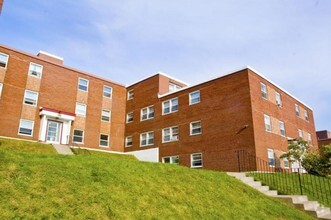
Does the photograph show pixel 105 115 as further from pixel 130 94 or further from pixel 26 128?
pixel 26 128

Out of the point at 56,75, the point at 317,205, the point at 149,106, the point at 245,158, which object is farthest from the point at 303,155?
the point at 56,75

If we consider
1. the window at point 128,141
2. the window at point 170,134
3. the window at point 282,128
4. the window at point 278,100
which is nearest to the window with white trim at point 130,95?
the window at point 128,141

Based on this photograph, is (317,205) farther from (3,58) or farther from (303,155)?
(3,58)

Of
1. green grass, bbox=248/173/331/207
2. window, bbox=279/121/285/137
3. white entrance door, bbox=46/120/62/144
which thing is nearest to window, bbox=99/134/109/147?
white entrance door, bbox=46/120/62/144

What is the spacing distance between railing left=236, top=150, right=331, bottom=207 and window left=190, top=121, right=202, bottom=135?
4.51 meters

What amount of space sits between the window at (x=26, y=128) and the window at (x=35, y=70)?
4553 millimetres

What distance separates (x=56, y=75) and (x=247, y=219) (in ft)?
79.4

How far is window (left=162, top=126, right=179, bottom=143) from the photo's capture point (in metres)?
26.3

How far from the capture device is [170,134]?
1059 inches

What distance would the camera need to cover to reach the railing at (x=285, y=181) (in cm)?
1352

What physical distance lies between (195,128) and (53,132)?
13.4 m

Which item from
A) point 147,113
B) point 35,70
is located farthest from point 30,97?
point 147,113

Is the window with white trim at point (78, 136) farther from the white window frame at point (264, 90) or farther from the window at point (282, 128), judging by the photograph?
the window at point (282, 128)

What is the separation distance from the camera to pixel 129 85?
33406 mm
